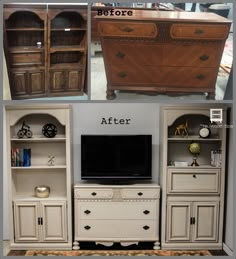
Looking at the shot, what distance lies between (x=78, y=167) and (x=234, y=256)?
1882 mm

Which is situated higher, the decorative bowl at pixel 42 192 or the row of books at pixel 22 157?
the row of books at pixel 22 157

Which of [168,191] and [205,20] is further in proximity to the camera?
[168,191]

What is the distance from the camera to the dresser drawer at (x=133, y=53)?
10.9 ft

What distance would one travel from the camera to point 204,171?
4.32 m

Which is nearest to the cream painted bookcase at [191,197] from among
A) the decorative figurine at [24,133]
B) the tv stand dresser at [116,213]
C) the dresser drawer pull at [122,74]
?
the tv stand dresser at [116,213]

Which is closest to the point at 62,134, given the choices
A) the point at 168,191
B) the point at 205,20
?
the point at 168,191

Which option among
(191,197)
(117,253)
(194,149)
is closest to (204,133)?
(194,149)

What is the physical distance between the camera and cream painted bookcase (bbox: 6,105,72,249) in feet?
14.0

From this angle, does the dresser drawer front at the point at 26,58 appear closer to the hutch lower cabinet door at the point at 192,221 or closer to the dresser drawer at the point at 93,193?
the dresser drawer at the point at 93,193

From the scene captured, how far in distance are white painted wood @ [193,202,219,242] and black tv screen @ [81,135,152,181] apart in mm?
688

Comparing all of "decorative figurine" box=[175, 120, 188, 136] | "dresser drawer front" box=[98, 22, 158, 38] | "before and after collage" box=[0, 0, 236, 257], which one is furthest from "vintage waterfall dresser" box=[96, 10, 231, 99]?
"decorative figurine" box=[175, 120, 188, 136]

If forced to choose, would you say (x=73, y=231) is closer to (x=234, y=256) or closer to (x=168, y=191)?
(x=168, y=191)

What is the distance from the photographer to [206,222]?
14.4 feet

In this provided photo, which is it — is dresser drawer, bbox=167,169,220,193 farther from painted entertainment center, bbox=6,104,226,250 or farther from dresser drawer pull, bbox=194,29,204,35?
dresser drawer pull, bbox=194,29,204,35
